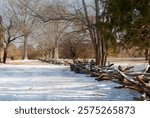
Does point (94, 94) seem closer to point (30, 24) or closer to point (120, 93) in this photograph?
point (120, 93)

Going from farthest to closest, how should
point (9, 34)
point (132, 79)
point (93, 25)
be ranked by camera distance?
1. point (9, 34)
2. point (93, 25)
3. point (132, 79)

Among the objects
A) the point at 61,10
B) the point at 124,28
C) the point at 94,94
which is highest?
the point at 61,10

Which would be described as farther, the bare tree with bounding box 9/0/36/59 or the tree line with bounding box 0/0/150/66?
the bare tree with bounding box 9/0/36/59

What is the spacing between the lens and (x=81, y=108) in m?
7.82

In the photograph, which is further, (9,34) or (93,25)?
(9,34)

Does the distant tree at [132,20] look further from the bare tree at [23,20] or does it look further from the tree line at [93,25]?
the bare tree at [23,20]

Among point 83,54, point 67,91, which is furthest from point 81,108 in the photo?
point 83,54

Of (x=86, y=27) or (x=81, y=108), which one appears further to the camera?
(x=86, y=27)

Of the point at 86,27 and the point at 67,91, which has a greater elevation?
the point at 86,27

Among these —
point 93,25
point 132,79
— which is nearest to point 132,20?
point 132,79

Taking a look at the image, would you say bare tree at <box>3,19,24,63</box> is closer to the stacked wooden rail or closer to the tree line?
the tree line

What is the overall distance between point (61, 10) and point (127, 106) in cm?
2313

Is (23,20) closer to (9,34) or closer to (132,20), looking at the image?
(9,34)

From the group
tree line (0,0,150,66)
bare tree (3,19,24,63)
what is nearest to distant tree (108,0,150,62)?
tree line (0,0,150,66)
